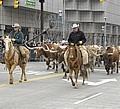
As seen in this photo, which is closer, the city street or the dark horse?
the city street

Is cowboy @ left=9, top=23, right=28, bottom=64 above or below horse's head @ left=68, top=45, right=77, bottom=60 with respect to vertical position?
above

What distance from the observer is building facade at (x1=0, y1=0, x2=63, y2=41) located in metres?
55.9

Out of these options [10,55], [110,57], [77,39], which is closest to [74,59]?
[77,39]

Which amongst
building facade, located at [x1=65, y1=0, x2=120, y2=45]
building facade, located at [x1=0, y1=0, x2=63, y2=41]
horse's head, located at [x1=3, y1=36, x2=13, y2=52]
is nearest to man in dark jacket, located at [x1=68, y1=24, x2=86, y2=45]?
horse's head, located at [x1=3, y1=36, x2=13, y2=52]

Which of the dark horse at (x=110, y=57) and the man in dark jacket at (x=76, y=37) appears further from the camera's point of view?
the dark horse at (x=110, y=57)

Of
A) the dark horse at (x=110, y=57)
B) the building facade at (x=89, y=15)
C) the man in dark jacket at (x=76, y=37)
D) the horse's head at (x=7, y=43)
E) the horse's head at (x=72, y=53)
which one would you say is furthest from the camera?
the building facade at (x=89, y=15)

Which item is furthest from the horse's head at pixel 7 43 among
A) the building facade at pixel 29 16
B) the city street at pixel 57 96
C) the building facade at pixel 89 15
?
the building facade at pixel 89 15

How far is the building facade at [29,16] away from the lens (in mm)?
55938

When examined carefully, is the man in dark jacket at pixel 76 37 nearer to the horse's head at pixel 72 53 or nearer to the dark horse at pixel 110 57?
the horse's head at pixel 72 53

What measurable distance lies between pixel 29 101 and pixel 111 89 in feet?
16.4

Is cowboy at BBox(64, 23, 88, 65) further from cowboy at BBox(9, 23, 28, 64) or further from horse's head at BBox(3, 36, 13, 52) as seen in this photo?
cowboy at BBox(9, 23, 28, 64)

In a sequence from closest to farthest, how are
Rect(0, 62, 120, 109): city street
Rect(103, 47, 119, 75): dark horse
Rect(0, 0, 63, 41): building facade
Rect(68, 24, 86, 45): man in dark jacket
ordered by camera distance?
1. Rect(0, 62, 120, 109): city street
2. Rect(68, 24, 86, 45): man in dark jacket
3. Rect(103, 47, 119, 75): dark horse
4. Rect(0, 0, 63, 41): building facade

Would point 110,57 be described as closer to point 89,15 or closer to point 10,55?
point 10,55

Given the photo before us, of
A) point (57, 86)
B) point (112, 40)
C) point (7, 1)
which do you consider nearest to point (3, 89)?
point (57, 86)
